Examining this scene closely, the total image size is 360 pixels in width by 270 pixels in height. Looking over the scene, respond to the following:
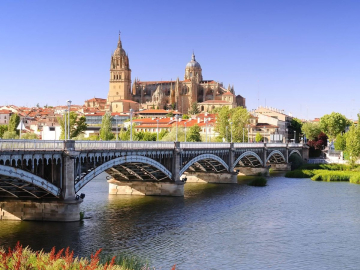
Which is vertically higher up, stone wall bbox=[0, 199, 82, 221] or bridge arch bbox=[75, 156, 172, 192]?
bridge arch bbox=[75, 156, 172, 192]

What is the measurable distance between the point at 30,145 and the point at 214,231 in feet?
41.9

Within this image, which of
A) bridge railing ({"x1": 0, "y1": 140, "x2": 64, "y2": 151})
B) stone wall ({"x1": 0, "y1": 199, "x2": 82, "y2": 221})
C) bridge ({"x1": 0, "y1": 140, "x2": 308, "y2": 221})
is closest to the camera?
bridge railing ({"x1": 0, "y1": 140, "x2": 64, "y2": 151})

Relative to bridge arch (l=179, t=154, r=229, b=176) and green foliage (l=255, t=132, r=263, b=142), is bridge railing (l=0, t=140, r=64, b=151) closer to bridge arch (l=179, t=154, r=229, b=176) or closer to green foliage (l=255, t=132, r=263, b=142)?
bridge arch (l=179, t=154, r=229, b=176)

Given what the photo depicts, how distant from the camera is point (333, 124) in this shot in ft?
490

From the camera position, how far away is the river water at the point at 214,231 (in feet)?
93.5

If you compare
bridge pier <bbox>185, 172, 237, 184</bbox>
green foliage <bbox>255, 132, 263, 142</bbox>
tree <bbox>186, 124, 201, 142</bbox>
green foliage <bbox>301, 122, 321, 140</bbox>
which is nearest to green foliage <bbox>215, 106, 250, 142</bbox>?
tree <bbox>186, 124, 201, 142</bbox>

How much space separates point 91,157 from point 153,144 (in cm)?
1156

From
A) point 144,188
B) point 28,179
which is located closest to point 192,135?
point 144,188

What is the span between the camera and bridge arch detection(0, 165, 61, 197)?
28.0m

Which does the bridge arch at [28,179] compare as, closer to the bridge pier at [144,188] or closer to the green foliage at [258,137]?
the bridge pier at [144,188]

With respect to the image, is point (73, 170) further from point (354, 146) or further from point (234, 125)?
point (234, 125)

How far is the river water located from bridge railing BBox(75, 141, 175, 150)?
4.83 m

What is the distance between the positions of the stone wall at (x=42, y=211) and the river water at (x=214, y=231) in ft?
2.09

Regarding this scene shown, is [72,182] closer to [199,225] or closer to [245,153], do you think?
[199,225]
